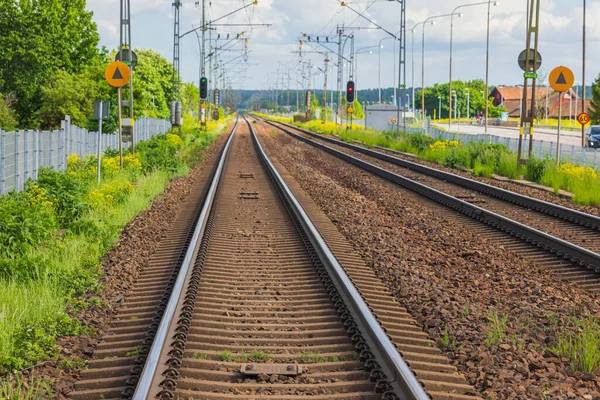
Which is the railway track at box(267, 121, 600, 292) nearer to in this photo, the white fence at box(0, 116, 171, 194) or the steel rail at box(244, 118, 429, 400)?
the steel rail at box(244, 118, 429, 400)

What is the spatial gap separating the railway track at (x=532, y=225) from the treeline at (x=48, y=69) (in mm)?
32855

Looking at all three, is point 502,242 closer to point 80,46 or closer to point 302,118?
point 80,46

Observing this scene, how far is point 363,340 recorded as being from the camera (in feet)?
22.9

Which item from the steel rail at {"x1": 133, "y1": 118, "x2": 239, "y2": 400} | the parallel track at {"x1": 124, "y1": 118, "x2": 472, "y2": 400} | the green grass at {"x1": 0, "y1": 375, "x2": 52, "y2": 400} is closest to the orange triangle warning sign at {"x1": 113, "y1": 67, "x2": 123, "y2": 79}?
the steel rail at {"x1": 133, "y1": 118, "x2": 239, "y2": 400}

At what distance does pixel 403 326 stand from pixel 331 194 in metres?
12.4

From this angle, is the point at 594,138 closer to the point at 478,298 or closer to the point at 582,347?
the point at 478,298

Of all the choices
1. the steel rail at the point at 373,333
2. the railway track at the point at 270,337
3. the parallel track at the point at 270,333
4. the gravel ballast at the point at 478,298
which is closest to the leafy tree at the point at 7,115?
the gravel ballast at the point at 478,298

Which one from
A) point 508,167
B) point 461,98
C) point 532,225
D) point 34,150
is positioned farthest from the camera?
point 461,98

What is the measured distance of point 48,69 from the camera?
208 ft

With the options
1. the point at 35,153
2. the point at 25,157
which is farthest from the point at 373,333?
the point at 35,153

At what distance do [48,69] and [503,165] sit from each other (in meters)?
45.2

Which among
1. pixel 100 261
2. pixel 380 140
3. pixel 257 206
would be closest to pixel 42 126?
pixel 380 140

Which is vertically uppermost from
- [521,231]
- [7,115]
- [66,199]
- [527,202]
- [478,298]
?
[7,115]

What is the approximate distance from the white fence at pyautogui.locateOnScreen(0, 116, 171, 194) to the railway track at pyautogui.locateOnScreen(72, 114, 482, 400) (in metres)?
8.31
